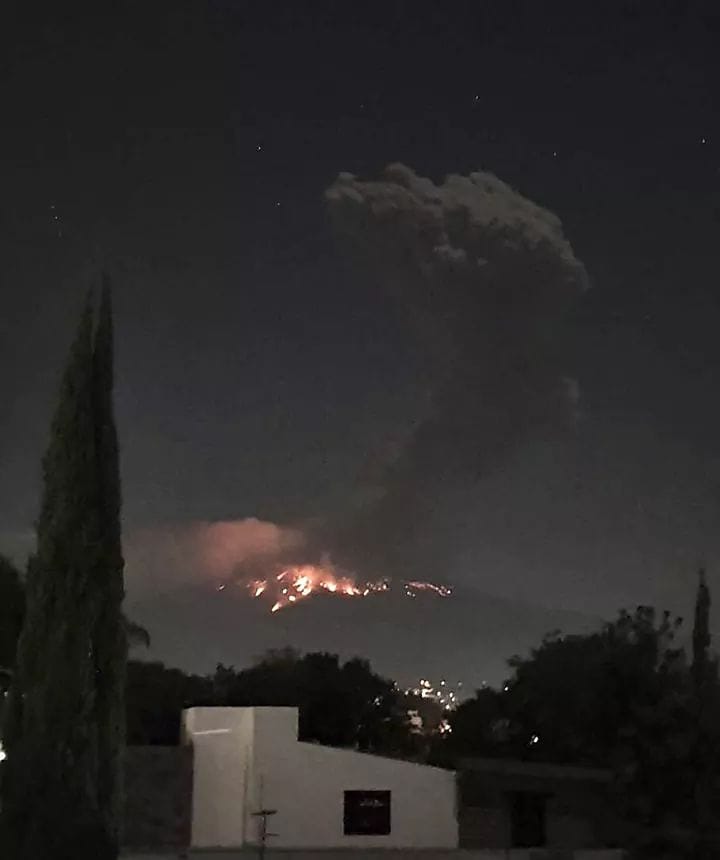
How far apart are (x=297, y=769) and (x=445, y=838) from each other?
3.72 meters

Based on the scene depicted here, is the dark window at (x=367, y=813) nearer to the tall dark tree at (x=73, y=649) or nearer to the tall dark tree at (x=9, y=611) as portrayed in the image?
the tall dark tree at (x=9, y=611)

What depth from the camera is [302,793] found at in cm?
2545

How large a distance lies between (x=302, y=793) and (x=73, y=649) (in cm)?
1252

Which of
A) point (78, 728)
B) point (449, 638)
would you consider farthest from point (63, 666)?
point (449, 638)

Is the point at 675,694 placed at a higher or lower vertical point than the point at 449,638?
lower

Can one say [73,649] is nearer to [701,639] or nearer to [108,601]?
[108,601]

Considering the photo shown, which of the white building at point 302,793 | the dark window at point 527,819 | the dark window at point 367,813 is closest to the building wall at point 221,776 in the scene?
the white building at point 302,793

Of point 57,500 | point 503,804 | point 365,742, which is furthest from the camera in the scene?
point 365,742

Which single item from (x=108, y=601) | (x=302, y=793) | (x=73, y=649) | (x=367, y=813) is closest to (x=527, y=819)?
(x=367, y=813)

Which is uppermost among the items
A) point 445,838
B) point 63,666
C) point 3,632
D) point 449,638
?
point 449,638

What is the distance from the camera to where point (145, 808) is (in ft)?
84.7

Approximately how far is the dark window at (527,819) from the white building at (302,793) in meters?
2.14

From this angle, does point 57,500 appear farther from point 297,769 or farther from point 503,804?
point 503,804

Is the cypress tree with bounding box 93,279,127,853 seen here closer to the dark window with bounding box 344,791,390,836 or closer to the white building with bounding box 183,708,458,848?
the white building with bounding box 183,708,458,848
